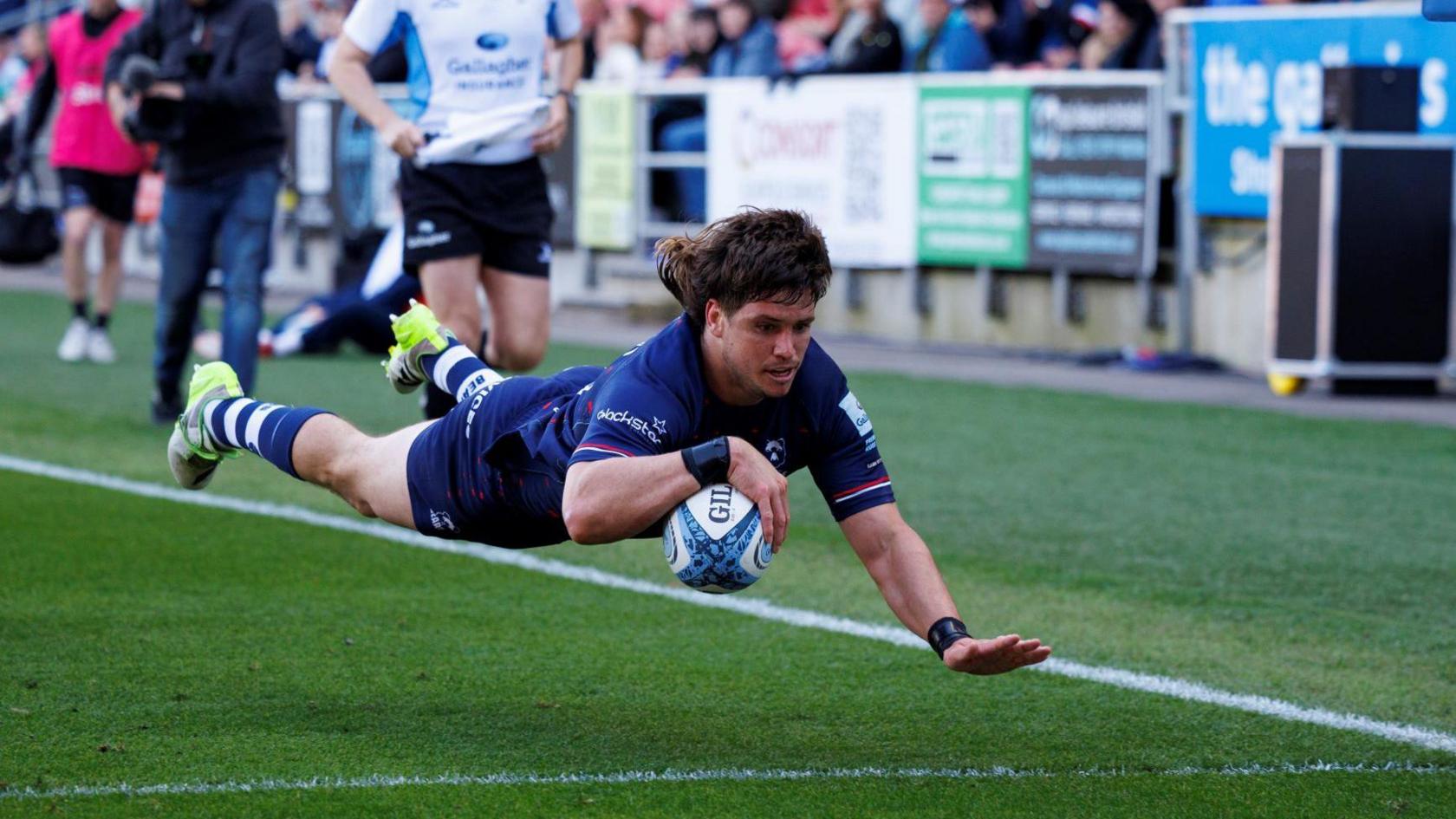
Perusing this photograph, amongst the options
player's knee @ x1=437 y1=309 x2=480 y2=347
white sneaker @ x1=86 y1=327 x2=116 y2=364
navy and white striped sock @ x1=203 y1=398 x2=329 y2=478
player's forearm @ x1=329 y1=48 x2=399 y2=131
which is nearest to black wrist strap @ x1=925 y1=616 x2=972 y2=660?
navy and white striped sock @ x1=203 y1=398 x2=329 y2=478

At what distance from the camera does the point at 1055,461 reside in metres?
10.1

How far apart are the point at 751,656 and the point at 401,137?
289 cm

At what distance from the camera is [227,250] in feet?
33.6

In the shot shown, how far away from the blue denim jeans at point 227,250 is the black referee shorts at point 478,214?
1.99 m

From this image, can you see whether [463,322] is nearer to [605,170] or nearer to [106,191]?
[106,191]

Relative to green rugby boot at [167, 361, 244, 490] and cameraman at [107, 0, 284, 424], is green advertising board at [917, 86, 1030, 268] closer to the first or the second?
cameraman at [107, 0, 284, 424]

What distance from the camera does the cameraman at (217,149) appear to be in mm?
10094

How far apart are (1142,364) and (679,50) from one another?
6.59 metres

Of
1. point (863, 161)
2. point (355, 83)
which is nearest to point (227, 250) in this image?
point (355, 83)

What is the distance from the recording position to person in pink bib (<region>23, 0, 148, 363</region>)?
13539 millimetres

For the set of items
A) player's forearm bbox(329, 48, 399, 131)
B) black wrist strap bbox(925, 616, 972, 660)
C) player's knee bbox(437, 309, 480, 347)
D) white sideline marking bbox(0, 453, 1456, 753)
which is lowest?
white sideline marking bbox(0, 453, 1456, 753)

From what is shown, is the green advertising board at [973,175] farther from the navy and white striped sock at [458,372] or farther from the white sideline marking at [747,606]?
the navy and white striped sock at [458,372]

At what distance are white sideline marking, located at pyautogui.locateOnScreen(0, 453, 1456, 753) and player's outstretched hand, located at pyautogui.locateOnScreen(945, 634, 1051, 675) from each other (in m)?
1.22

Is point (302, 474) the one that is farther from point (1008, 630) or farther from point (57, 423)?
point (57, 423)
